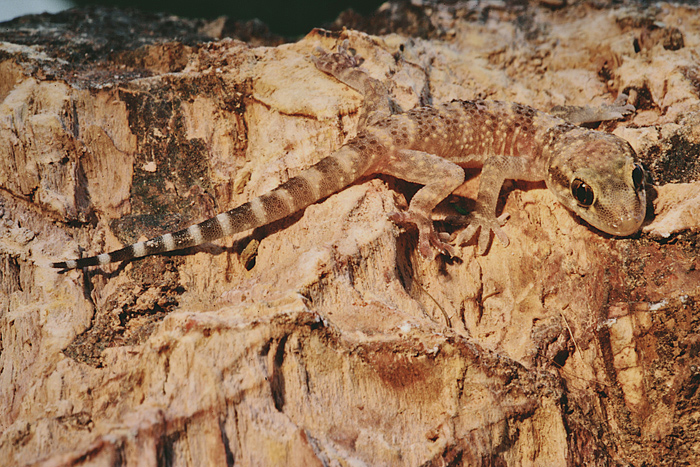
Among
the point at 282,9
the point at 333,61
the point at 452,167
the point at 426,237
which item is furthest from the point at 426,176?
the point at 282,9

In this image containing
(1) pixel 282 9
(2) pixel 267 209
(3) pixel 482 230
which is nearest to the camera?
(2) pixel 267 209

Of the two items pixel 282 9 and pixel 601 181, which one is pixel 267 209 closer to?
pixel 601 181

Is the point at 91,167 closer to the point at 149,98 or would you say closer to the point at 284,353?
the point at 149,98

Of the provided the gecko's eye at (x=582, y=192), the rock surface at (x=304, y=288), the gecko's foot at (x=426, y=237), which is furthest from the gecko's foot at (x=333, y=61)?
the gecko's eye at (x=582, y=192)

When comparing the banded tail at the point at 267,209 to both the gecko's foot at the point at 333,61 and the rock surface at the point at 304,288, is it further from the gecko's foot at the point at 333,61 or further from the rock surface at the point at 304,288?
the gecko's foot at the point at 333,61

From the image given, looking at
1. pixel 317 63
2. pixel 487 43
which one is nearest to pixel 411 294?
pixel 317 63

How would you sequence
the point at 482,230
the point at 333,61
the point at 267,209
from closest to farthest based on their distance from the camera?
the point at 267,209 → the point at 482,230 → the point at 333,61

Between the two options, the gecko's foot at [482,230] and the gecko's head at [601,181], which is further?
the gecko's foot at [482,230]
